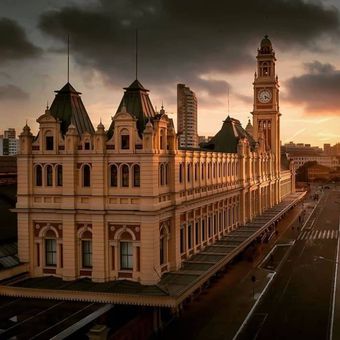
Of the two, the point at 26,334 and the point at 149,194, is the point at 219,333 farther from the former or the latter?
the point at 26,334

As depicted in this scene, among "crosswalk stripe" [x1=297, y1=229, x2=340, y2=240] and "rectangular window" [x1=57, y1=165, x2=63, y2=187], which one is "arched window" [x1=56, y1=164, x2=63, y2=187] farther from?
"crosswalk stripe" [x1=297, y1=229, x2=340, y2=240]

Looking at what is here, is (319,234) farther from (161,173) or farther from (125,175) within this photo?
(125,175)

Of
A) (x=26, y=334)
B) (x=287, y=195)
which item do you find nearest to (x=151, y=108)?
(x=26, y=334)

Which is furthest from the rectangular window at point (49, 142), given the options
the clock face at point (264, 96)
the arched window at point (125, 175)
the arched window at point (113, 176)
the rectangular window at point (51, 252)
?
the clock face at point (264, 96)

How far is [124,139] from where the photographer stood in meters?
42.6

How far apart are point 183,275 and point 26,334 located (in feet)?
48.4

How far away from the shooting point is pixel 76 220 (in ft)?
140

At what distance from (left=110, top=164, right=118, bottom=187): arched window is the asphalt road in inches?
568

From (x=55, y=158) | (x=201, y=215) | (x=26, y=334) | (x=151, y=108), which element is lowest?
(x=26, y=334)

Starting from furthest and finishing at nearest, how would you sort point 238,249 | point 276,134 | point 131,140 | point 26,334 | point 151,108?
point 276,134, point 238,249, point 151,108, point 131,140, point 26,334

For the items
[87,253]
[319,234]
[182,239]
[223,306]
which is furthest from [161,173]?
[319,234]

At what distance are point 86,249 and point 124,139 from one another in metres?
8.92

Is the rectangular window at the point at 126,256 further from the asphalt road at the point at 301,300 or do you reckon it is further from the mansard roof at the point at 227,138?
the mansard roof at the point at 227,138

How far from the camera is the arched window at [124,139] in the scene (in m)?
42.4
